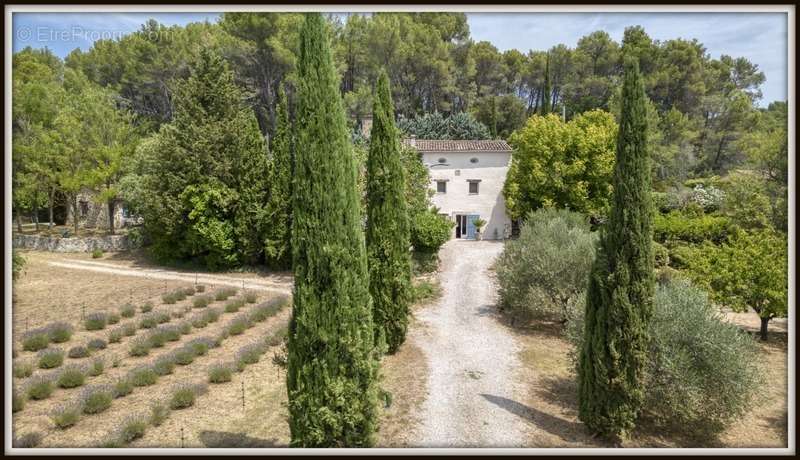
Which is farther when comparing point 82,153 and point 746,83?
point 746,83

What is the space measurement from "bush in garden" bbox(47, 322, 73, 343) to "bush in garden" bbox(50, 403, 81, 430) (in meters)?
5.37

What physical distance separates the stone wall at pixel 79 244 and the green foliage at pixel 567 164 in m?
27.0

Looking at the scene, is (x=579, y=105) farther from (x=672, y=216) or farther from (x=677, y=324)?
(x=677, y=324)

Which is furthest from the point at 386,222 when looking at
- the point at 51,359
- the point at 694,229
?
the point at 694,229

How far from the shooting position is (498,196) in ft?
115

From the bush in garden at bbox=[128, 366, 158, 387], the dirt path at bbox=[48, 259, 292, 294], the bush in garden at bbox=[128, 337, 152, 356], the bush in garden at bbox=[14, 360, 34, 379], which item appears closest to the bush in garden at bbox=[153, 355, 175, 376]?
the bush in garden at bbox=[128, 366, 158, 387]

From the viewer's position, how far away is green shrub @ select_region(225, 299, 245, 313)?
18.6 meters

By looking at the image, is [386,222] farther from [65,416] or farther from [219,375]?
[65,416]

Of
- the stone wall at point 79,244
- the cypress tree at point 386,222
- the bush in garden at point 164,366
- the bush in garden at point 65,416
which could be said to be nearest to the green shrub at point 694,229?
the cypress tree at point 386,222

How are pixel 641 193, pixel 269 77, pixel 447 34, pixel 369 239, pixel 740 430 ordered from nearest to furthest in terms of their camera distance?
pixel 641 193 → pixel 740 430 → pixel 369 239 → pixel 269 77 → pixel 447 34

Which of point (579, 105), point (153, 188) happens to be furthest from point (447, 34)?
point (153, 188)

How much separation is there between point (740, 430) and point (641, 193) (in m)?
6.10

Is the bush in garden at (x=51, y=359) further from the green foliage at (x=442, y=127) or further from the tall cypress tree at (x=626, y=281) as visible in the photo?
the green foliage at (x=442, y=127)

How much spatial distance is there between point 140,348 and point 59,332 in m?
3.14
